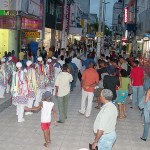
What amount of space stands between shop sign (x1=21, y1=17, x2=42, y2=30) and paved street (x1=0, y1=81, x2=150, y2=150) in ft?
54.3

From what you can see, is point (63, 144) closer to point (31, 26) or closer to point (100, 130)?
point (100, 130)

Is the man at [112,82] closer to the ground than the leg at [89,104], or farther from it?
farther from it

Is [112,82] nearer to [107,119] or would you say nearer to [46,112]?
[46,112]

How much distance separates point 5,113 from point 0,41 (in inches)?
622

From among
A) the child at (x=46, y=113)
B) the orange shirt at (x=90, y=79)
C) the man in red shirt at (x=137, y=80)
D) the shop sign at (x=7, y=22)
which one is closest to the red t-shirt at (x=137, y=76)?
the man in red shirt at (x=137, y=80)

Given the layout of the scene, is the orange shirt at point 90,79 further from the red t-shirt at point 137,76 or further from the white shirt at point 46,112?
the white shirt at point 46,112

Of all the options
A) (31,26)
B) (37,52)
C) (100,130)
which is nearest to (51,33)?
(31,26)

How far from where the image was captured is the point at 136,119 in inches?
529

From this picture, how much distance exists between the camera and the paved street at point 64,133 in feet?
32.1

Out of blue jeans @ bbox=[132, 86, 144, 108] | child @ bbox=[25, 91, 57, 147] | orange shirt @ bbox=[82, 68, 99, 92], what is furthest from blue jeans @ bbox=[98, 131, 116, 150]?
blue jeans @ bbox=[132, 86, 144, 108]

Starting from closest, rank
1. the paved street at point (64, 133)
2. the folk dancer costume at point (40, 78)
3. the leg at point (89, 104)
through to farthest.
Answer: the paved street at point (64, 133), the leg at point (89, 104), the folk dancer costume at point (40, 78)

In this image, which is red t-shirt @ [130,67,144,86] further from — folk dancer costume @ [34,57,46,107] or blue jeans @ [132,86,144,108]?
folk dancer costume @ [34,57,46,107]

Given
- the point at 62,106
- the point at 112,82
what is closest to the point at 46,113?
the point at 62,106

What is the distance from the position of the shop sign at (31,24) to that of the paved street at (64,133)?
16566mm
